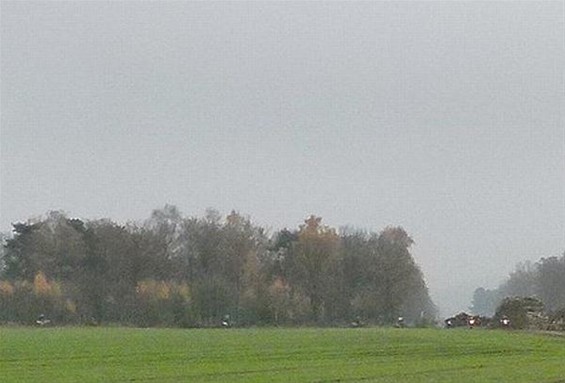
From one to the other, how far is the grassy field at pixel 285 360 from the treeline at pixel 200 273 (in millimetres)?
40605

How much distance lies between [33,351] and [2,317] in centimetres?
5143

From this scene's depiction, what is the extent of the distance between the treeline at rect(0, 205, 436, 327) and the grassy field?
1599 inches

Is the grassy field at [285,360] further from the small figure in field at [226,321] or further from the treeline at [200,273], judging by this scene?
the treeline at [200,273]

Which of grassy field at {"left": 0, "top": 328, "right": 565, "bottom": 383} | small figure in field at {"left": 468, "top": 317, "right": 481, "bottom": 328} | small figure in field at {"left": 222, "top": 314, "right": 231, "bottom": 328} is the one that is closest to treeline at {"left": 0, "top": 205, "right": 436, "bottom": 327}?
small figure in field at {"left": 222, "top": 314, "right": 231, "bottom": 328}

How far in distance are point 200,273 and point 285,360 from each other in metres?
65.7

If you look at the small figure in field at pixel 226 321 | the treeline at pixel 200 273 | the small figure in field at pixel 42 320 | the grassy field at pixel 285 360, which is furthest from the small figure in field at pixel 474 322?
the small figure in field at pixel 42 320

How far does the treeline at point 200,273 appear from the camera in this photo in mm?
95562

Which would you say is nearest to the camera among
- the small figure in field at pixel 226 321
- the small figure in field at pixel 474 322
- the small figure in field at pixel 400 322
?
the small figure in field at pixel 474 322

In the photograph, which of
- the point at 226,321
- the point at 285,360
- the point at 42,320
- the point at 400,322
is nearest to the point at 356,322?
the point at 400,322

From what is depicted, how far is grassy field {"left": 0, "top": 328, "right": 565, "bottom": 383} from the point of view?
2977 cm

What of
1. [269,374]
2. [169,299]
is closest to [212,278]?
[169,299]

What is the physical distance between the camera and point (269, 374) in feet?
101

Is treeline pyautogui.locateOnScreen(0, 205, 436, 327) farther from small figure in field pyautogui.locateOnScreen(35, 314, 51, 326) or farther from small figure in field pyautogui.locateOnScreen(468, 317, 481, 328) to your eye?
small figure in field pyautogui.locateOnScreen(468, 317, 481, 328)

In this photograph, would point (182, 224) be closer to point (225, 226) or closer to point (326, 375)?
point (225, 226)
